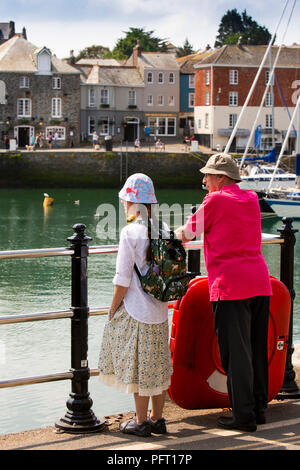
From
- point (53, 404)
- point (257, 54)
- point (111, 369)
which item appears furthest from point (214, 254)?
point (257, 54)

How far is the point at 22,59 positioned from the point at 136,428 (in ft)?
215

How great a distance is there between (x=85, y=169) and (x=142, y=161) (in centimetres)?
433

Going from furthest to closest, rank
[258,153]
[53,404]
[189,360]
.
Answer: [258,153] → [53,404] → [189,360]

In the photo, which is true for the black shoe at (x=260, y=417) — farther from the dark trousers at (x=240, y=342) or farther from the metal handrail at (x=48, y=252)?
the metal handrail at (x=48, y=252)

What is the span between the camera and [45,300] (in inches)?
740

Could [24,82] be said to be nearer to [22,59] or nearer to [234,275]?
[22,59]

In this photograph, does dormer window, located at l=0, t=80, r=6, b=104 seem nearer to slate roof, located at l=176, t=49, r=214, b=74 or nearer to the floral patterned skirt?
slate roof, located at l=176, t=49, r=214, b=74

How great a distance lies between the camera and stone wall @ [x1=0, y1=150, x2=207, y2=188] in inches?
2135

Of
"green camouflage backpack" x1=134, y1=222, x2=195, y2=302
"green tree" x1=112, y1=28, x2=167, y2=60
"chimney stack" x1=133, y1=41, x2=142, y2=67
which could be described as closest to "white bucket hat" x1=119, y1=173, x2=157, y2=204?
"green camouflage backpack" x1=134, y1=222, x2=195, y2=302

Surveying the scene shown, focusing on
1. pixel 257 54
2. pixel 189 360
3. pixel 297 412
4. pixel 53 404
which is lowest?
pixel 53 404

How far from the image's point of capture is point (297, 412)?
4934mm

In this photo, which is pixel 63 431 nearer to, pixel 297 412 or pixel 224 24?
pixel 297 412

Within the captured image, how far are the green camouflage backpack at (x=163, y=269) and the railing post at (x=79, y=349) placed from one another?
436 mm

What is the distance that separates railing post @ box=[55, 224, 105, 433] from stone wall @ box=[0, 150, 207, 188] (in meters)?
50.2
